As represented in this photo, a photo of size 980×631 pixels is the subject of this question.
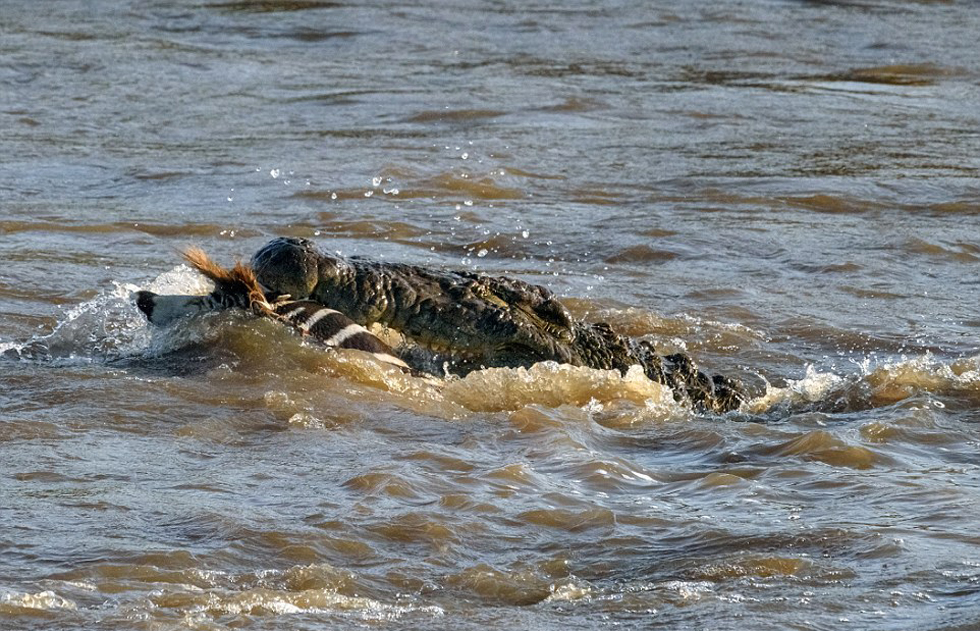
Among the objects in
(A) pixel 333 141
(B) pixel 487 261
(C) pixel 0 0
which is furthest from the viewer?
(C) pixel 0 0

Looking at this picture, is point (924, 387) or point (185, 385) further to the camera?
point (924, 387)

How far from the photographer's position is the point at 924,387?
6.36 m

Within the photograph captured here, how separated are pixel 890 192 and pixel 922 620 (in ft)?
23.7

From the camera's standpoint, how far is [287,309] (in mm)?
5336

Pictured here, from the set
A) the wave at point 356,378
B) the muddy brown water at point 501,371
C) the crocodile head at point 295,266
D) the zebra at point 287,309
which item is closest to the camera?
the muddy brown water at point 501,371

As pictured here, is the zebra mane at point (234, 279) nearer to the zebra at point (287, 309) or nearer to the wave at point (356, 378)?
the zebra at point (287, 309)

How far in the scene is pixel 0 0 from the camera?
19406mm

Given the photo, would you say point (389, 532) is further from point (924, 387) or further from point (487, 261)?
point (487, 261)

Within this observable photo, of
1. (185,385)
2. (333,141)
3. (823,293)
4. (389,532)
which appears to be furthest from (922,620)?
(333,141)

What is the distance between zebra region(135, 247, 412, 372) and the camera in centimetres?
520

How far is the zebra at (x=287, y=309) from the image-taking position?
5.20 m

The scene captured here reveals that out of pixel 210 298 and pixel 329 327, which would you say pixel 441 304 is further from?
pixel 210 298

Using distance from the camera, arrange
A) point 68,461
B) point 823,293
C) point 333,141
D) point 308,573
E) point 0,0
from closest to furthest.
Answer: point 308,573 < point 68,461 < point 823,293 < point 333,141 < point 0,0

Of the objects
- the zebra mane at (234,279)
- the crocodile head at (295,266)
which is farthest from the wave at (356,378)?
the crocodile head at (295,266)
